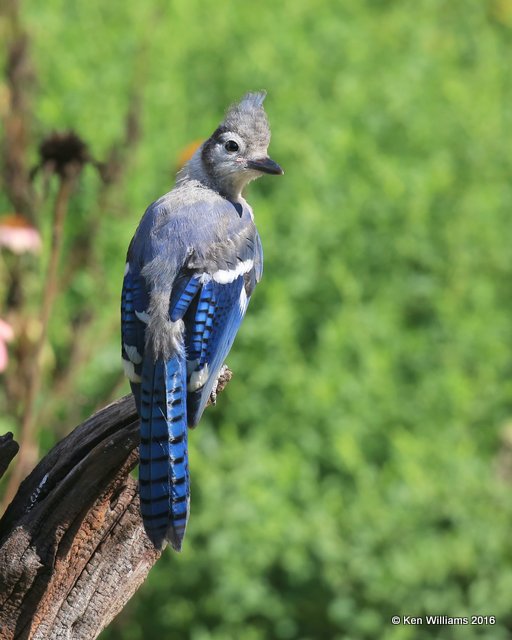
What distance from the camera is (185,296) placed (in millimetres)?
2547

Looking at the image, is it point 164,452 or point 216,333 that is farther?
point 216,333

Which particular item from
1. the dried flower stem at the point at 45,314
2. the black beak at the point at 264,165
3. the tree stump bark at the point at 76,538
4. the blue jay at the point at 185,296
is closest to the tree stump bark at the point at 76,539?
the tree stump bark at the point at 76,538

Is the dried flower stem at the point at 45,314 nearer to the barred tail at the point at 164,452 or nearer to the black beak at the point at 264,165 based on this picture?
the black beak at the point at 264,165

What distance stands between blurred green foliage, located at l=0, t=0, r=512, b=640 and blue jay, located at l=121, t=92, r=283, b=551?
39.4 inches

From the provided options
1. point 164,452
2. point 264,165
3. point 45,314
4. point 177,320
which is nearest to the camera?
point 164,452

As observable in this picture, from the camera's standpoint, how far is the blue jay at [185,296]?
7.30ft

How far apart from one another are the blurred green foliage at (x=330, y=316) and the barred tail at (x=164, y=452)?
4.61 ft

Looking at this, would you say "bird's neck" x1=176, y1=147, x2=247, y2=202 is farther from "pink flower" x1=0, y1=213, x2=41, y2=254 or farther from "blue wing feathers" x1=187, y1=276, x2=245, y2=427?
"pink flower" x1=0, y1=213, x2=41, y2=254

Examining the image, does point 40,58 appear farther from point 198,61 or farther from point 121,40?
point 198,61

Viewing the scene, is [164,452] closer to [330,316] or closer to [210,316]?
[210,316]

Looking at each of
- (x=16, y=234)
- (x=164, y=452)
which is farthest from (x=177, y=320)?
(x=16, y=234)

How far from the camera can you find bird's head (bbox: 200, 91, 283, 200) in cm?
297

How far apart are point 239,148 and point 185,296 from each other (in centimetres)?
61

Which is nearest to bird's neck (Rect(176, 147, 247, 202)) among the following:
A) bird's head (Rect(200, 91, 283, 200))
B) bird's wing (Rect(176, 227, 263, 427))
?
bird's head (Rect(200, 91, 283, 200))
